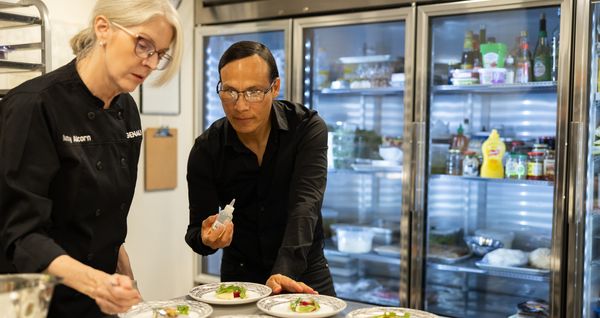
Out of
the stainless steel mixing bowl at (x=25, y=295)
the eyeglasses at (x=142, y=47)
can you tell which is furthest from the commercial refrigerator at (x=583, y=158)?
the stainless steel mixing bowl at (x=25, y=295)

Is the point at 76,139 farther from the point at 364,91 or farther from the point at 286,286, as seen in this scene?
the point at 364,91

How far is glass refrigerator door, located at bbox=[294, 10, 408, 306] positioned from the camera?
4.02 meters

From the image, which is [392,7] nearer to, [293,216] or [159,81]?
[293,216]

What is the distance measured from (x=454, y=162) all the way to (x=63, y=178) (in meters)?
2.66

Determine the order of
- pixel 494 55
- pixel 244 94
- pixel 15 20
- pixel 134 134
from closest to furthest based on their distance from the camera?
pixel 134 134
pixel 244 94
pixel 15 20
pixel 494 55

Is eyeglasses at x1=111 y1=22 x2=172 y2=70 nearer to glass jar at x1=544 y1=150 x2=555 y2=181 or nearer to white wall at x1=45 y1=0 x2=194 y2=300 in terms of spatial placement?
white wall at x1=45 y1=0 x2=194 y2=300

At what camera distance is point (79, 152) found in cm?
163

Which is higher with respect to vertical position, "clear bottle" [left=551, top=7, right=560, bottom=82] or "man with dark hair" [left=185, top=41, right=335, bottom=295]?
"clear bottle" [left=551, top=7, right=560, bottom=82]

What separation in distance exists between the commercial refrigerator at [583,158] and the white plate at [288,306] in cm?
176

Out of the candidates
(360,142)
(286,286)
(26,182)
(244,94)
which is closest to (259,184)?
(244,94)

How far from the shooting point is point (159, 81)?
1.77 m

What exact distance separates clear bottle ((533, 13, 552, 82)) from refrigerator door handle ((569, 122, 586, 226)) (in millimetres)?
496

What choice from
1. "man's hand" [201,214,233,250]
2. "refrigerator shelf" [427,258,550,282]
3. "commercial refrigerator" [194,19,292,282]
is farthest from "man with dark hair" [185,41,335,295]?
"commercial refrigerator" [194,19,292,282]

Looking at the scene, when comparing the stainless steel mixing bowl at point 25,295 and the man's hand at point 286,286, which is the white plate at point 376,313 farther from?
the stainless steel mixing bowl at point 25,295
